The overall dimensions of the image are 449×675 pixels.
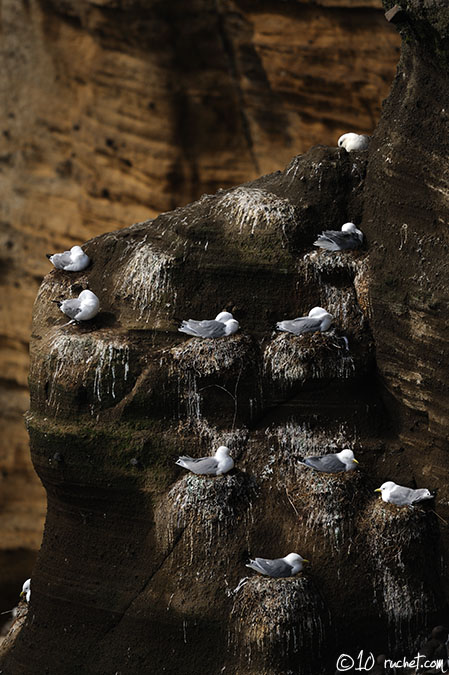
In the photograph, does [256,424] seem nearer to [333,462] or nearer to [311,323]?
[333,462]

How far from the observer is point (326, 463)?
9.34 meters

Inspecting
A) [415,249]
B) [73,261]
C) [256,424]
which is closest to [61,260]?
[73,261]

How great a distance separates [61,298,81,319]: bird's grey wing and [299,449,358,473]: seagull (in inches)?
88.4

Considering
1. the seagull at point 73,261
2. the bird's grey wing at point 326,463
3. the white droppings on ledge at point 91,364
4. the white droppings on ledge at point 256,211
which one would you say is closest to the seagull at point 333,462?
the bird's grey wing at point 326,463

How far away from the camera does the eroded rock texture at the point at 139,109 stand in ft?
55.2

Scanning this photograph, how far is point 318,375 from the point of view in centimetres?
→ 960

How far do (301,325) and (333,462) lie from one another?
3.61 ft

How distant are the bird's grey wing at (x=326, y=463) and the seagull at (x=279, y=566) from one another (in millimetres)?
711

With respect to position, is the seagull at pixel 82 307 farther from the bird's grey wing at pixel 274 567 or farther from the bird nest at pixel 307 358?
the bird's grey wing at pixel 274 567

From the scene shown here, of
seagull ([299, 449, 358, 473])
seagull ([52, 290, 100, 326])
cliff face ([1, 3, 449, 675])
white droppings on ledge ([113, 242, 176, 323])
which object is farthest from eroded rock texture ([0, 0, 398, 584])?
seagull ([299, 449, 358, 473])

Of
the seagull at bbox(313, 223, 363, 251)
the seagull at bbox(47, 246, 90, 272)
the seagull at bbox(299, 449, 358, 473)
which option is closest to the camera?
the seagull at bbox(299, 449, 358, 473)

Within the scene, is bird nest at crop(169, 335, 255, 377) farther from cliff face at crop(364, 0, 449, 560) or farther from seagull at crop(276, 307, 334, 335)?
cliff face at crop(364, 0, 449, 560)

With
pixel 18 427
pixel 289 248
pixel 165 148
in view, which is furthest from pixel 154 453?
pixel 18 427

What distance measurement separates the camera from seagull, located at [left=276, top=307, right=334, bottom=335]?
9.55 metres
